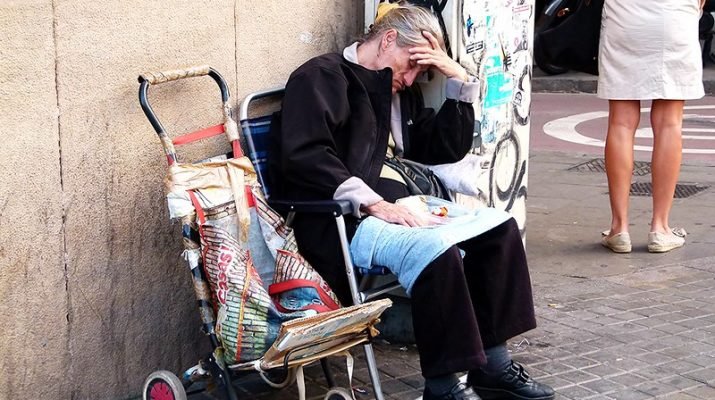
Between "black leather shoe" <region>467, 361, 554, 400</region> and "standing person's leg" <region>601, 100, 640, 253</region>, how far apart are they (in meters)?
2.09

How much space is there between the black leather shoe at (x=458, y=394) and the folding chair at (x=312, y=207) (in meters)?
0.17

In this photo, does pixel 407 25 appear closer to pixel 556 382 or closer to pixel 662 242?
pixel 556 382

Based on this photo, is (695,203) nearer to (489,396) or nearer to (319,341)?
(489,396)

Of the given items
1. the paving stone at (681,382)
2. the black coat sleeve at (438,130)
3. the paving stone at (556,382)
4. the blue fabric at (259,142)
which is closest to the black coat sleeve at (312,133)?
the blue fabric at (259,142)

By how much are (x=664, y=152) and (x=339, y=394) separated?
9.40 feet

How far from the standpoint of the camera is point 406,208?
11.9 feet

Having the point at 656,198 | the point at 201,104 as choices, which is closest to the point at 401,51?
the point at 201,104

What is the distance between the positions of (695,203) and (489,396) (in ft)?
11.7

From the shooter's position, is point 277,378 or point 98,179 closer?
point 98,179

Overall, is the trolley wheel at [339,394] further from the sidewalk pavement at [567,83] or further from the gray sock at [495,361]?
the sidewalk pavement at [567,83]

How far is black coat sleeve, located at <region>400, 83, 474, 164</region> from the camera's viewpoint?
4.01m

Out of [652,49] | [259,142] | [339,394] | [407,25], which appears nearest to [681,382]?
[339,394]

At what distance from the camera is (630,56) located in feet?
17.7

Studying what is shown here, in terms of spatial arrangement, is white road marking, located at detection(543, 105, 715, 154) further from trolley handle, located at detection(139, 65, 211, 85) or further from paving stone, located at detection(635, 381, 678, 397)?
trolley handle, located at detection(139, 65, 211, 85)
